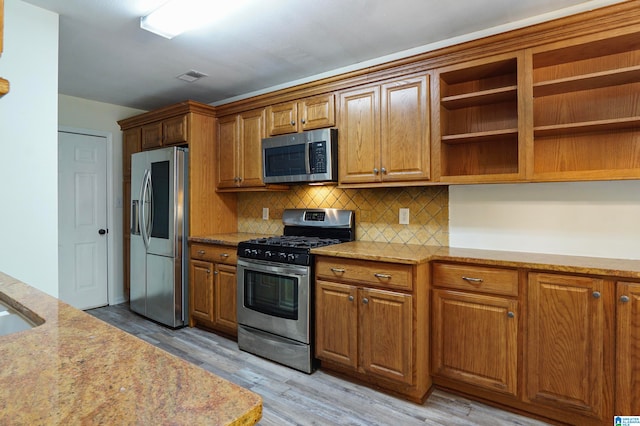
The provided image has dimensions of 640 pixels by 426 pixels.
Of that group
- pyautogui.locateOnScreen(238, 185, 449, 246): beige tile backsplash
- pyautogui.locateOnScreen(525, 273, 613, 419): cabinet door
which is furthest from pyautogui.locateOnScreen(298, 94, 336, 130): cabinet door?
pyautogui.locateOnScreen(525, 273, 613, 419): cabinet door

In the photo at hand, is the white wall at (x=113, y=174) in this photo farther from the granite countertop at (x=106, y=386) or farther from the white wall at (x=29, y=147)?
the granite countertop at (x=106, y=386)

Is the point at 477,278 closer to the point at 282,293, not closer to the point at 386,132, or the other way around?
the point at 386,132

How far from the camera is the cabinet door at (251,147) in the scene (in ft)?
11.3

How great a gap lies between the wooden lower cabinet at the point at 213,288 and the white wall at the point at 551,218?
1.92 metres

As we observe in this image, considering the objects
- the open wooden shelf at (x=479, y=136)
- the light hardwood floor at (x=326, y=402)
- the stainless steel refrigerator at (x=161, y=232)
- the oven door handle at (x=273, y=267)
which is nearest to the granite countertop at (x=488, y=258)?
the oven door handle at (x=273, y=267)

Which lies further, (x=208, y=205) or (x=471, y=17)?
(x=208, y=205)

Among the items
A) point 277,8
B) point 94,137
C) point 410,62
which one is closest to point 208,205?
point 94,137

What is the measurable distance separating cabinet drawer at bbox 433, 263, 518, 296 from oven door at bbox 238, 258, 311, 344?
93 centimetres

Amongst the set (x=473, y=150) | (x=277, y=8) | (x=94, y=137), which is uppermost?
(x=277, y=8)

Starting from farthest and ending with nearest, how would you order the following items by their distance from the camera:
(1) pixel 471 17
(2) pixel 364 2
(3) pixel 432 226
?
(3) pixel 432 226 → (1) pixel 471 17 → (2) pixel 364 2

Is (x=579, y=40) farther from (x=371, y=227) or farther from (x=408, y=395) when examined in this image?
(x=408, y=395)

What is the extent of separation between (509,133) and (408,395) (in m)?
1.77

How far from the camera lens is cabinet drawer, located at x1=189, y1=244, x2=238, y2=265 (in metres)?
3.23

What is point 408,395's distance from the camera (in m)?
2.29
